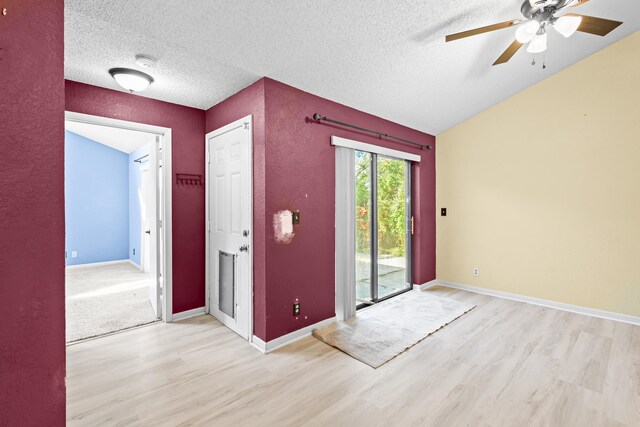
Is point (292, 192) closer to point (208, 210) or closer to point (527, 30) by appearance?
point (208, 210)

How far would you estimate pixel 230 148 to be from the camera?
2984 mm

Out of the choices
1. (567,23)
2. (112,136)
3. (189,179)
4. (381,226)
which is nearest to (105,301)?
(189,179)

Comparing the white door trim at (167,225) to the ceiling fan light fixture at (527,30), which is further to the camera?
the white door trim at (167,225)

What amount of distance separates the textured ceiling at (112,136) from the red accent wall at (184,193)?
7.66 feet

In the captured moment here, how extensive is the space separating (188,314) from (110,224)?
171 inches

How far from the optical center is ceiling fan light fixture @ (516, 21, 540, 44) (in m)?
2.03

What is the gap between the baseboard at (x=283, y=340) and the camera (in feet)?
8.39

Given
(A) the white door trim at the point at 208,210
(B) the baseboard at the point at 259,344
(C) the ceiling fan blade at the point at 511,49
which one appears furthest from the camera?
(A) the white door trim at the point at 208,210

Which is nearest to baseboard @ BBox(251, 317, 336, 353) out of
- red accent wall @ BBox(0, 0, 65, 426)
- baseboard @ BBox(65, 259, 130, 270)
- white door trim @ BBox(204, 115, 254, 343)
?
white door trim @ BBox(204, 115, 254, 343)

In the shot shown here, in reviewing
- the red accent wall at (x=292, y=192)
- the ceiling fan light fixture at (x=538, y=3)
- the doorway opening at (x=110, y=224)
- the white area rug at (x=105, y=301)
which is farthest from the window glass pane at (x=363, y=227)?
the white area rug at (x=105, y=301)

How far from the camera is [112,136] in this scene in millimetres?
5570

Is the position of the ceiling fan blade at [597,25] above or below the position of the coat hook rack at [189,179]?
above

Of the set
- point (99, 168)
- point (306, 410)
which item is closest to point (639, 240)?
point (306, 410)

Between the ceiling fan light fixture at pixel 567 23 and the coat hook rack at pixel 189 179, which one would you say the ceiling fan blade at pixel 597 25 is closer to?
A: the ceiling fan light fixture at pixel 567 23
